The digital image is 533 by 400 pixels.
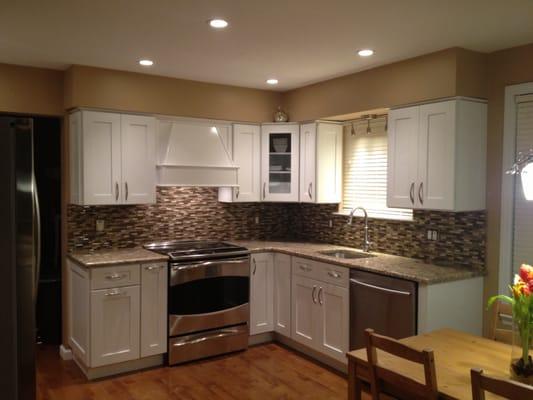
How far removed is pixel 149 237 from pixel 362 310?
85.7 inches

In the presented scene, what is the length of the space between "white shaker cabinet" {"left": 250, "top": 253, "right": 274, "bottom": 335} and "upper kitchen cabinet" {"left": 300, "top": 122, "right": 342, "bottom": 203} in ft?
2.53

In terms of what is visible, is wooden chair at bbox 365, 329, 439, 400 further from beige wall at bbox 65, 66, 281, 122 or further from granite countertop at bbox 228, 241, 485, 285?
beige wall at bbox 65, 66, 281, 122

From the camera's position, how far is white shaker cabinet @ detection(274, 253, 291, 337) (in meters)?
4.56

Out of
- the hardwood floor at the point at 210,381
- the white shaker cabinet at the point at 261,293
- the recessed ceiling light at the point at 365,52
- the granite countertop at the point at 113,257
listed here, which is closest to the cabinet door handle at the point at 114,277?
the granite countertop at the point at 113,257

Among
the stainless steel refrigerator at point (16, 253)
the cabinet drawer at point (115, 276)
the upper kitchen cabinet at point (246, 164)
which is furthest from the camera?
the upper kitchen cabinet at point (246, 164)

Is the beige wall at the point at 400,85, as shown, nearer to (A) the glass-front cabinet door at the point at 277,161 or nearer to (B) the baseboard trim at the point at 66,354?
(A) the glass-front cabinet door at the point at 277,161

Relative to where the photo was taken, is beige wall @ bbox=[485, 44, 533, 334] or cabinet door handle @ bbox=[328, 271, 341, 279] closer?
beige wall @ bbox=[485, 44, 533, 334]

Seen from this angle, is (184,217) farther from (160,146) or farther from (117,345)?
(117,345)

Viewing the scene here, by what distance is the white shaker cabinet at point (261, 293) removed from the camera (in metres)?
4.61

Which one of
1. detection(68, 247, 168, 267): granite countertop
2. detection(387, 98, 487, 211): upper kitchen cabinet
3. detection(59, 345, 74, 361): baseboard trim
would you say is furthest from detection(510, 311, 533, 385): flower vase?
detection(59, 345, 74, 361): baseboard trim

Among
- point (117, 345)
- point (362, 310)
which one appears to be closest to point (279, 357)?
point (362, 310)

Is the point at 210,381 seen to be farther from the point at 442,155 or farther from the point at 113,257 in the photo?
the point at 442,155

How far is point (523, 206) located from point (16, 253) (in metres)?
3.23

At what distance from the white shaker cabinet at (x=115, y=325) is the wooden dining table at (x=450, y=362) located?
7.43 feet
